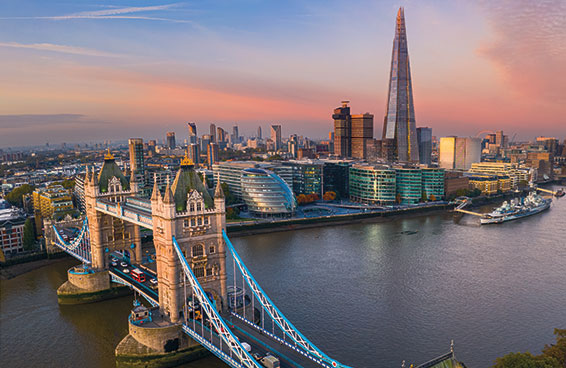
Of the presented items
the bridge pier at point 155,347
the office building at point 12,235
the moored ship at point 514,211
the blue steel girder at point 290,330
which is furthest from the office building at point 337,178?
the bridge pier at point 155,347

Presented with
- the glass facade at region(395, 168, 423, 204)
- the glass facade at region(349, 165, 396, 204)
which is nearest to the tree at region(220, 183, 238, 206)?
the glass facade at region(349, 165, 396, 204)

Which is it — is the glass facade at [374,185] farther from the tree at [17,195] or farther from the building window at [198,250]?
the tree at [17,195]

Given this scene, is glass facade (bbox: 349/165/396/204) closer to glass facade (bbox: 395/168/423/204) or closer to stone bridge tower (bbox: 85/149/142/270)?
glass facade (bbox: 395/168/423/204)

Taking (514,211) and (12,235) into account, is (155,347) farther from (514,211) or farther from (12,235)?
(514,211)

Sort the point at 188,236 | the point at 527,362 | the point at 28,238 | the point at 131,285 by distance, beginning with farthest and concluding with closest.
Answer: the point at 28,238 < the point at 131,285 < the point at 188,236 < the point at 527,362

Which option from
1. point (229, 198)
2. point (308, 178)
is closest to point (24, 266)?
point (229, 198)

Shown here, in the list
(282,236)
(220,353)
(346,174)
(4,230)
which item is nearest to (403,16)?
(346,174)

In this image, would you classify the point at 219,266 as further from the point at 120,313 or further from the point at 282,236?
the point at 282,236
